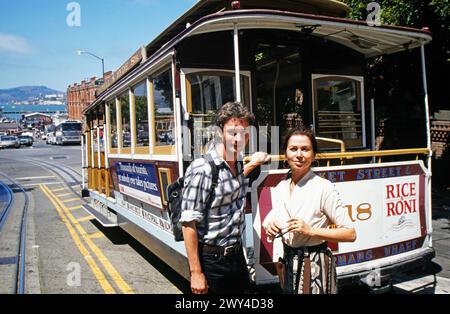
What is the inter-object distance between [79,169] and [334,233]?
19.6 m

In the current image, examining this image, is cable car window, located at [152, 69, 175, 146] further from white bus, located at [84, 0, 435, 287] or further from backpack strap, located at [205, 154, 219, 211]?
backpack strap, located at [205, 154, 219, 211]

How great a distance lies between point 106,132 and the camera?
763cm

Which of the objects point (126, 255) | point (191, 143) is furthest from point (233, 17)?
point (126, 255)

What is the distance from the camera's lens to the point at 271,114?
6207 mm

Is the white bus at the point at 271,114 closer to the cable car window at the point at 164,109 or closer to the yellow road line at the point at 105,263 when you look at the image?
the cable car window at the point at 164,109

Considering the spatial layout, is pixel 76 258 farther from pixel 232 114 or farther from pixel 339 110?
pixel 232 114

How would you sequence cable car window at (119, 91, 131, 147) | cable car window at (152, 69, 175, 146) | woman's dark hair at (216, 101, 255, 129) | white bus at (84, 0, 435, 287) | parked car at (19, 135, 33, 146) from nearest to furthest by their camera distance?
woman's dark hair at (216, 101, 255, 129), white bus at (84, 0, 435, 287), cable car window at (152, 69, 175, 146), cable car window at (119, 91, 131, 147), parked car at (19, 135, 33, 146)

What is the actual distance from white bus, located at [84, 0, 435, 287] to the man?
35.7 inches

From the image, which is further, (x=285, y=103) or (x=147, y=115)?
(x=285, y=103)

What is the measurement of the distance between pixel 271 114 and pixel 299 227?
410 centimetres

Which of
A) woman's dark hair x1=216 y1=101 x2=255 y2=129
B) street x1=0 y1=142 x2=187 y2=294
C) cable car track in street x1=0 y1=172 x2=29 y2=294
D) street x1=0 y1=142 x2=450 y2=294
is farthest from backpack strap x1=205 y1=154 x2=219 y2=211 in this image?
cable car track in street x1=0 y1=172 x2=29 y2=294

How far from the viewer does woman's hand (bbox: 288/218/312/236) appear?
2252 millimetres

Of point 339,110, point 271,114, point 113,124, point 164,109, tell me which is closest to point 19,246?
point 113,124
